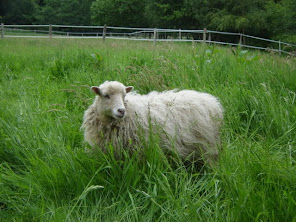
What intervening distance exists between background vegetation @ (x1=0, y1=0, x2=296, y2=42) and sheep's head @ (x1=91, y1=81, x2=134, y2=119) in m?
21.6

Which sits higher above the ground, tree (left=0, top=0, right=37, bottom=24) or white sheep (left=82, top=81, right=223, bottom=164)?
tree (left=0, top=0, right=37, bottom=24)

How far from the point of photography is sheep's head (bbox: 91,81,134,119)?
2863 mm

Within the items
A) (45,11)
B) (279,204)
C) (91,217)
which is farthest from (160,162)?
(45,11)

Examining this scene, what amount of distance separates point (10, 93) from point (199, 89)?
315cm

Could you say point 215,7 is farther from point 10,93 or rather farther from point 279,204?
point 279,204

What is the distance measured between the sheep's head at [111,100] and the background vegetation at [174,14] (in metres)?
21.6

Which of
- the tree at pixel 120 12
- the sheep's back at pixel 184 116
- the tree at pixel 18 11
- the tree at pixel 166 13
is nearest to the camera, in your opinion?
the sheep's back at pixel 184 116

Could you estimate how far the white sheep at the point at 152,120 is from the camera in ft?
9.70

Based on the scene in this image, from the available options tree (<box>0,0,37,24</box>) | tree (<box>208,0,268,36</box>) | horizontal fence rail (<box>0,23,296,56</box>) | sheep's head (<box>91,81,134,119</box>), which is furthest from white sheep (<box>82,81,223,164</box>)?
tree (<box>0,0,37,24</box>)

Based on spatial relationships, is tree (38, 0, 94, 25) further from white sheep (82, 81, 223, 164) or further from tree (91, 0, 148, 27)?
white sheep (82, 81, 223, 164)

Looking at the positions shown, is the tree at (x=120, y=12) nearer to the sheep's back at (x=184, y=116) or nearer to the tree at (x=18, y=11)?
the tree at (x=18, y=11)

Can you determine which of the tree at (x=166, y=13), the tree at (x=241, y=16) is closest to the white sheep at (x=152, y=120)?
the tree at (x=241, y=16)

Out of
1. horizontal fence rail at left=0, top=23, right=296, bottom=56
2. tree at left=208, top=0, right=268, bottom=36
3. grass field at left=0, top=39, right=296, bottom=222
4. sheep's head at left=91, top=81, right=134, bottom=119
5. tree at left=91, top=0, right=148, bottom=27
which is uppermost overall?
tree at left=91, top=0, right=148, bottom=27

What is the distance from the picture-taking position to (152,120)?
9.78ft
